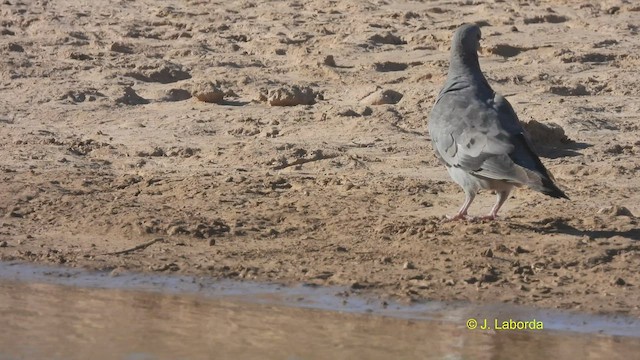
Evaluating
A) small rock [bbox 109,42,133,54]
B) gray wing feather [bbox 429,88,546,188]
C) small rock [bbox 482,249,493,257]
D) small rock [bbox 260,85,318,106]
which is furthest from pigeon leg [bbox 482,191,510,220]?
small rock [bbox 109,42,133,54]

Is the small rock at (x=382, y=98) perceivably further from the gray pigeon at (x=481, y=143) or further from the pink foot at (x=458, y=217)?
the pink foot at (x=458, y=217)

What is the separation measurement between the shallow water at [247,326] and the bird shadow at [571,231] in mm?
1201

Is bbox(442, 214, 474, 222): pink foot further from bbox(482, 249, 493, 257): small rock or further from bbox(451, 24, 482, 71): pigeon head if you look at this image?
bbox(451, 24, 482, 71): pigeon head

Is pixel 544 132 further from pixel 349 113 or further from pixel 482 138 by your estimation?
pixel 482 138

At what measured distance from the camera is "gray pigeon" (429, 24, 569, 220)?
7.64 metres

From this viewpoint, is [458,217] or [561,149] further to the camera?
[561,149]

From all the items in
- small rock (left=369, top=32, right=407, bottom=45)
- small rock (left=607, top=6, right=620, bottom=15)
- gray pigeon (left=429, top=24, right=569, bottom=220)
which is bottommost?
small rock (left=369, top=32, right=407, bottom=45)

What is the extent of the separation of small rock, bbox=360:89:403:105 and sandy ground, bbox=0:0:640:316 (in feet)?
0.08

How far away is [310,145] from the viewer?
10.1 meters

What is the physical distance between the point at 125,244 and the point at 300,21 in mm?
5684

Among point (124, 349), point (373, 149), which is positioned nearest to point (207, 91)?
point (373, 149)

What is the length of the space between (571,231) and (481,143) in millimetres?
819

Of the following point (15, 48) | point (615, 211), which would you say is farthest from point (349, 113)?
point (15, 48)

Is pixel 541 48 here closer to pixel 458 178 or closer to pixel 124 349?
pixel 458 178
